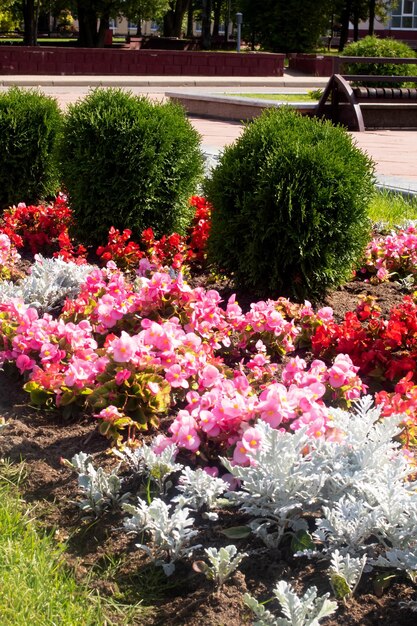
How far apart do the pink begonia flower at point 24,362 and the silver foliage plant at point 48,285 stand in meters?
0.72

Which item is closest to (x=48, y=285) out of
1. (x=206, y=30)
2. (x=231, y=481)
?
(x=231, y=481)

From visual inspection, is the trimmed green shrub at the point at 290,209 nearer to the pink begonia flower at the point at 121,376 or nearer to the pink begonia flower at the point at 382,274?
the pink begonia flower at the point at 382,274

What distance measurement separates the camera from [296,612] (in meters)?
2.16

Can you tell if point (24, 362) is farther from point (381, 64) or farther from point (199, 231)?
point (381, 64)

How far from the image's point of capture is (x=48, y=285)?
184 inches

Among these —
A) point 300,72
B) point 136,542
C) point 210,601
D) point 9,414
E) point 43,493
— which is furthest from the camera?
A: point 300,72

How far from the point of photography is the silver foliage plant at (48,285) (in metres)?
4.60

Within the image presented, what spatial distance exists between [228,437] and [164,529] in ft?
1.79

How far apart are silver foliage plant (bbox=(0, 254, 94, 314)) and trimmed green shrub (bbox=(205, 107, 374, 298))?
0.77m

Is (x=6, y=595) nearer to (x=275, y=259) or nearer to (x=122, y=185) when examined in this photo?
(x=275, y=259)

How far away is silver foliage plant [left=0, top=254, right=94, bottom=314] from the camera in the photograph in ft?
15.1

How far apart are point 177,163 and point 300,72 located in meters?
25.6

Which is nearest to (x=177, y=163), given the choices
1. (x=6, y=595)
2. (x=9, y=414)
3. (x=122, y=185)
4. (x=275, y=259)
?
(x=122, y=185)

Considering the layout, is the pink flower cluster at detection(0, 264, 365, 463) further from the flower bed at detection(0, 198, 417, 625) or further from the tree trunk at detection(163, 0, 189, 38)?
the tree trunk at detection(163, 0, 189, 38)
